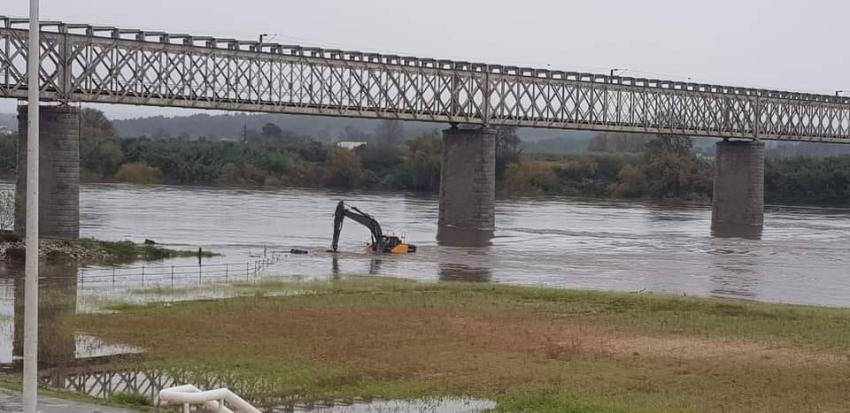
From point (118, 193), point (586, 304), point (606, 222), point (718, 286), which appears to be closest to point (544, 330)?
point (586, 304)

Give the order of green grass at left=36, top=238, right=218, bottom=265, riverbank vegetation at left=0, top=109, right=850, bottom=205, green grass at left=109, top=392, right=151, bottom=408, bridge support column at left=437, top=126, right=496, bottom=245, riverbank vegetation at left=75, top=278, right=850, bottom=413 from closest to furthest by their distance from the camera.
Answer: green grass at left=109, top=392, right=151, bottom=408 → riverbank vegetation at left=75, top=278, right=850, bottom=413 → green grass at left=36, top=238, right=218, bottom=265 → bridge support column at left=437, top=126, right=496, bottom=245 → riverbank vegetation at left=0, top=109, right=850, bottom=205

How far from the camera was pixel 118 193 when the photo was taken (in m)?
132

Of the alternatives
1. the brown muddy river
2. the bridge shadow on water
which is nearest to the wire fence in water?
the brown muddy river

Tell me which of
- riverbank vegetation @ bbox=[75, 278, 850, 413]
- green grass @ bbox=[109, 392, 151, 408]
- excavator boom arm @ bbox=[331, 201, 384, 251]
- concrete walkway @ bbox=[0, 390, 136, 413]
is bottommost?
riverbank vegetation @ bbox=[75, 278, 850, 413]

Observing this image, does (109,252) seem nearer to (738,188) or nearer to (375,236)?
(375,236)

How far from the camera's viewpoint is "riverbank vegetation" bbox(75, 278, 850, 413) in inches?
1001

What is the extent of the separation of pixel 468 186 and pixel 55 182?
112ft

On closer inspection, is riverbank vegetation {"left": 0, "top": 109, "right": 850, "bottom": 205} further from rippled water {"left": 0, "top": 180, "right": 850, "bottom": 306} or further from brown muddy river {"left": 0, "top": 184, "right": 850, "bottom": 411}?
brown muddy river {"left": 0, "top": 184, "right": 850, "bottom": 411}

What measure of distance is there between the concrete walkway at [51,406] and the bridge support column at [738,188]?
3542 inches

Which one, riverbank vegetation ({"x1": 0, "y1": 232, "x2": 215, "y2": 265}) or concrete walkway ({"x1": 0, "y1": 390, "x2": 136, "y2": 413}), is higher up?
concrete walkway ({"x1": 0, "y1": 390, "x2": 136, "y2": 413})

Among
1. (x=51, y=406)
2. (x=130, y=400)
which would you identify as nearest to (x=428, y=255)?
(x=130, y=400)

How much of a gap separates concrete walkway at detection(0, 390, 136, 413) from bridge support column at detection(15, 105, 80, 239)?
45.8 meters

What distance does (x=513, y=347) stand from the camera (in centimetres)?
3198

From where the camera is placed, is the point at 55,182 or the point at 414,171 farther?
the point at 414,171
